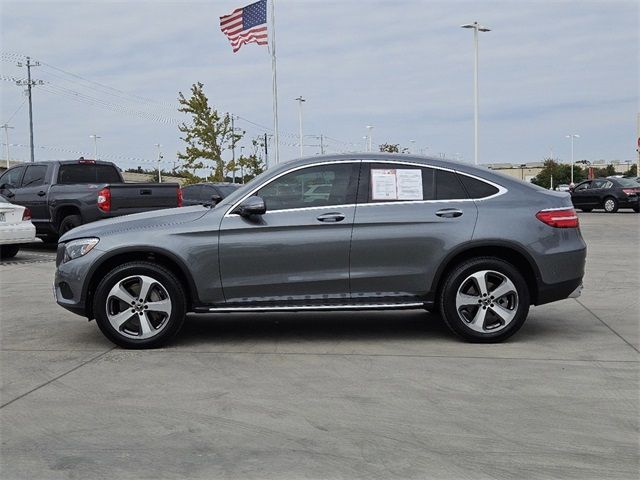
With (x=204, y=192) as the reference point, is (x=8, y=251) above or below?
below

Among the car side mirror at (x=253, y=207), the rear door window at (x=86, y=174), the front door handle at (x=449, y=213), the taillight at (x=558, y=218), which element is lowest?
the taillight at (x=558, y=218)

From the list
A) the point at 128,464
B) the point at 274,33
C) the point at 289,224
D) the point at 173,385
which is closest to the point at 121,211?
the point at 289,224

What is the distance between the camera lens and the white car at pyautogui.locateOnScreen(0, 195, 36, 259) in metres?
14.5

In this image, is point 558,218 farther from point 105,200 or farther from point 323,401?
point 105,200

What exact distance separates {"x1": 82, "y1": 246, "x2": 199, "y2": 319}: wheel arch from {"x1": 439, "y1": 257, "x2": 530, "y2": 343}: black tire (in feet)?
7.28

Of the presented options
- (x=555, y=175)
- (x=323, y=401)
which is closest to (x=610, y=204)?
(x=323, y=401)

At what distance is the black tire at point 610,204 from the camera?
32719 mm

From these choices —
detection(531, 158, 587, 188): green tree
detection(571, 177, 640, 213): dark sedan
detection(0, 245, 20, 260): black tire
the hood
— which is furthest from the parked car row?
detection(531, 158, 587, 188): green tree

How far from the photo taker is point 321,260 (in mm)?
6633

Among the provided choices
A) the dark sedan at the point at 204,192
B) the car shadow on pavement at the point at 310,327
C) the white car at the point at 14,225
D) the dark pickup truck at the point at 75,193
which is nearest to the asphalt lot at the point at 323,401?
the car shadow on pavement at the point at 310,327

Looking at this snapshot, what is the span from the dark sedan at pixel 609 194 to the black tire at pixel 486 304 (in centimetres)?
2792

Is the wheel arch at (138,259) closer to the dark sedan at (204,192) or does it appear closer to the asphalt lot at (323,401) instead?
the asphalt lot at (323,401)

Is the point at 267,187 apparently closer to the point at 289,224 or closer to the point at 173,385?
the point at 289,224

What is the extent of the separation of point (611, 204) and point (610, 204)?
43 mm
